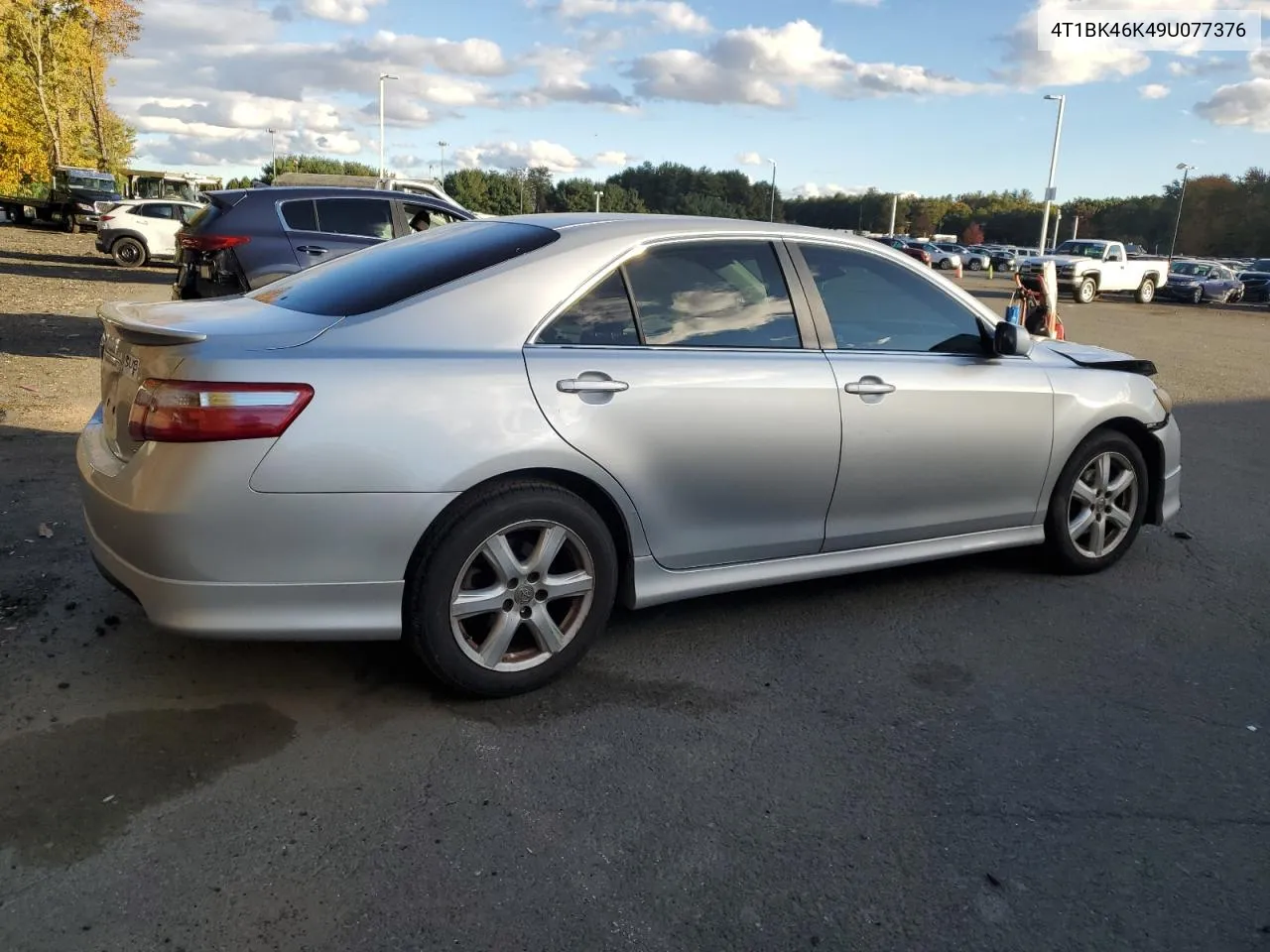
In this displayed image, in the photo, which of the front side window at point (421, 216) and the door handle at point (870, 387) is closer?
the door handle at point (870, 387)

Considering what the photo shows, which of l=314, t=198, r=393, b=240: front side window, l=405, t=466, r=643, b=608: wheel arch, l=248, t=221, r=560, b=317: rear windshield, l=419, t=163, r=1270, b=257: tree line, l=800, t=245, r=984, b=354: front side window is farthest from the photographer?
l=419, t=163, r=1270, b=257: tree line

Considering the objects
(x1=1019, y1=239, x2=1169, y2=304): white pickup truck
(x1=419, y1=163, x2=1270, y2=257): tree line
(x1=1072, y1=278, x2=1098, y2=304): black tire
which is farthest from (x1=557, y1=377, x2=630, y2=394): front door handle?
(x1=419, y1=163, x2=1270, y2=257): tree line

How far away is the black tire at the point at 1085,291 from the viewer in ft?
103

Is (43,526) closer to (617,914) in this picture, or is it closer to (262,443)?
(262,443)

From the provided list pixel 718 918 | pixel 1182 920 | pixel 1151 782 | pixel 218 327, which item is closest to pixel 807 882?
pixel 718 918

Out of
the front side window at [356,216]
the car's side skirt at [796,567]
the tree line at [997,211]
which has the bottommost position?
the car's side skirt at [796,567]

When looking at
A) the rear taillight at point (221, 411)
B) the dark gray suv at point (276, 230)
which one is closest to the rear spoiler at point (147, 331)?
the rear taillight at point (221, 411)

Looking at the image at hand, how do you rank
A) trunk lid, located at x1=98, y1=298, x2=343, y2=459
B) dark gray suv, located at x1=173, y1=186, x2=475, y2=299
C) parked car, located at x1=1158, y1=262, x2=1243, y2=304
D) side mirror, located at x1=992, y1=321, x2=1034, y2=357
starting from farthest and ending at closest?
parked car, located at x1=1158, y1=262, x2=1243, y2=304
dark gray suv, located at x1=173, y1=186, x2=475, y2=299
side mirror, located at x1=992, y1=321, x2=1034, y2=357
trunk lid, located at x1=98, y1=298, x2=343, y2=459

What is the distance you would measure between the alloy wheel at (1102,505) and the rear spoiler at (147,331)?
12.4 ft

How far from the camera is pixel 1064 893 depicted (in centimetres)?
254

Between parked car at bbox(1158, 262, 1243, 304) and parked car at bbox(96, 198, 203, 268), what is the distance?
31224 millimetres

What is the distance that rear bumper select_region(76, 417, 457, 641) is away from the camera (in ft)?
9.50

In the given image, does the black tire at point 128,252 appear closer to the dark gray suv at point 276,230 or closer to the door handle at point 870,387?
the dark gray suv at point 276,230

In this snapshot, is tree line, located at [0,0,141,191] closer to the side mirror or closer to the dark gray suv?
the dark gray suv
